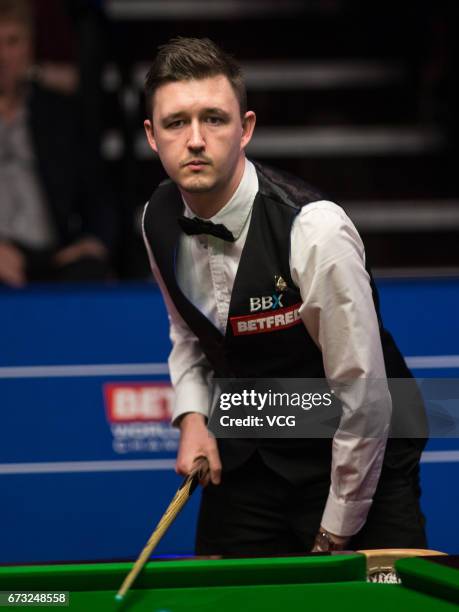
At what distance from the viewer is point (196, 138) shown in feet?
6.57

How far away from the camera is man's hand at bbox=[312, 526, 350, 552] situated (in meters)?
2.13

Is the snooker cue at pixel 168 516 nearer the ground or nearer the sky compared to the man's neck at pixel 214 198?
nearer the ground

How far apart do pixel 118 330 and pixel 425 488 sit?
3.23 ft

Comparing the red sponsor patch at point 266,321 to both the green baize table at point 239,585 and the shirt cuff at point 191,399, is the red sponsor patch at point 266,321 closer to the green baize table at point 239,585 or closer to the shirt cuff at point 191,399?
the shirt cuff at point 191,399

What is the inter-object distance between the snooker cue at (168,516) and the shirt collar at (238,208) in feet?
1.49

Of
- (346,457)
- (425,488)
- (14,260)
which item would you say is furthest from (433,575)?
(14,260)

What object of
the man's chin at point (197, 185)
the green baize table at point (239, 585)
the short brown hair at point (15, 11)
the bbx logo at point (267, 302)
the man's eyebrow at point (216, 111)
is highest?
the short brown hair at point (15, 11)

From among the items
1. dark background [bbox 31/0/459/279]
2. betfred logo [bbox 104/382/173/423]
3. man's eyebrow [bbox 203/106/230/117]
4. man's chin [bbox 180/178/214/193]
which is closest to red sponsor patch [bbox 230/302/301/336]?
man's chin [bbox 180/178/214/193]

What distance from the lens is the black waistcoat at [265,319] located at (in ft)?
7.00

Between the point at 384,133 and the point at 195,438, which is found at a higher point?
the point at 384,133

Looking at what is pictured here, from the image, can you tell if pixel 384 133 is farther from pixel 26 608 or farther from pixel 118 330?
pixel 26 608

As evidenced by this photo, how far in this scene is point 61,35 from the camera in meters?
4.24

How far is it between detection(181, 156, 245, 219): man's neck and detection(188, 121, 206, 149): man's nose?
14cm

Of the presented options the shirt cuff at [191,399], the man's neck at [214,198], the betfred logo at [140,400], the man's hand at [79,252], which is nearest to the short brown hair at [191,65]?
the man's neck at [214,198]
